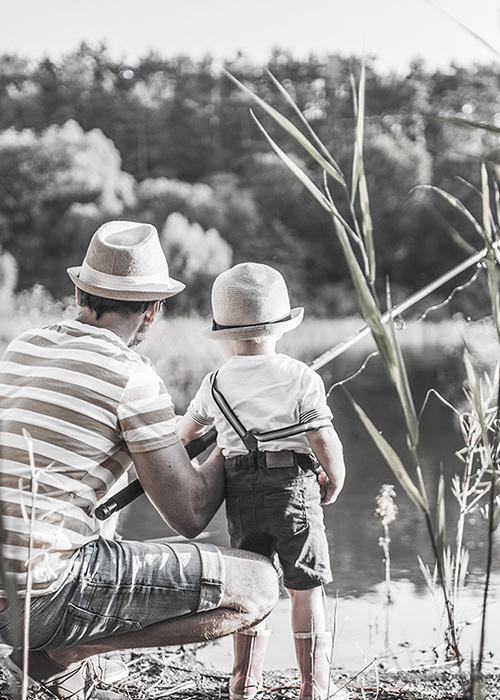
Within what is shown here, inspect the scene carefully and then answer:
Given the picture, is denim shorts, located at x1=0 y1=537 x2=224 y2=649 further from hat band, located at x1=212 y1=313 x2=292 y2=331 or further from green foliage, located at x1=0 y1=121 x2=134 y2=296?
green foliage, located at x1=0 y1=121 x2=134 y2=296

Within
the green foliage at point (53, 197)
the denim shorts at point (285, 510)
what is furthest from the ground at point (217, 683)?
the green foliage at point (53, 197)

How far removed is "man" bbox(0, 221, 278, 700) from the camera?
1.41 metres

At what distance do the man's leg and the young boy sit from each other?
0.08 metres

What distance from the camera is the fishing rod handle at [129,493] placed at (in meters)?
1.50

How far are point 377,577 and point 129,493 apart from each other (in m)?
Answer: 1.62

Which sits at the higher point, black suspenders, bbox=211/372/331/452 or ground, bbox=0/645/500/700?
black suspenders, bbox=211/372/331/452

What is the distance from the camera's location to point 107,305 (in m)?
1.55

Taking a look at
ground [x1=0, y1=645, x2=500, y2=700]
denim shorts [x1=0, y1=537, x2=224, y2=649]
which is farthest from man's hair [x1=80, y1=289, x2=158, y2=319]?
ground [x1=0, y1=645, x2=500, y2=700]

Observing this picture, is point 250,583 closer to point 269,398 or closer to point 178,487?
point 178,487

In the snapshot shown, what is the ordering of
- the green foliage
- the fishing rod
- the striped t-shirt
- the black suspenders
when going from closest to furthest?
the striped t-shirt, the fishing rod, the black suspenders, the green foliage

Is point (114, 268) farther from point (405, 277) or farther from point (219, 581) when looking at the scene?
point (405, 277)

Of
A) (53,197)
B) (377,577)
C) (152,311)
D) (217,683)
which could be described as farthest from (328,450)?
(53,197)

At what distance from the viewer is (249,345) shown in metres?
1.71

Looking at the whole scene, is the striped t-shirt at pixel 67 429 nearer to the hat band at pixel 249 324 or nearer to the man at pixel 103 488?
the man at pixel 103 488
